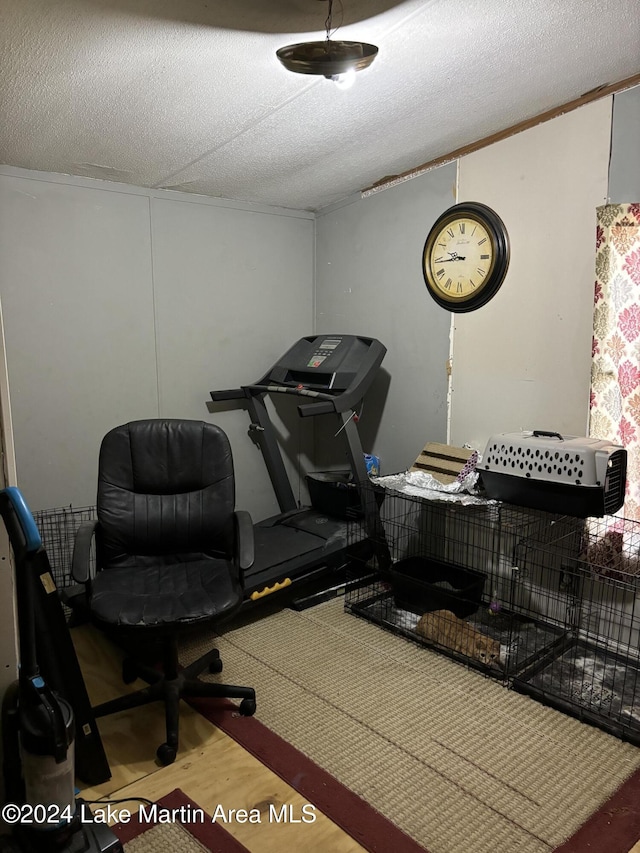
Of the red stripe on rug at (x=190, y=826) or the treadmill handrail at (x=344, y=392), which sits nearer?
the red stripe on rug at (x=190, y=826)

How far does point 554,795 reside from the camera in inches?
67.2

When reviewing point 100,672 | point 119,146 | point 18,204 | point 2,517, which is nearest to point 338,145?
point 119,146

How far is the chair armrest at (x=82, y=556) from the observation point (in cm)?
192

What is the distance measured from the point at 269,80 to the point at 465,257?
4.34 feet

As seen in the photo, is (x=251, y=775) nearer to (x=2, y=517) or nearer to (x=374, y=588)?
(x=2, y=517)

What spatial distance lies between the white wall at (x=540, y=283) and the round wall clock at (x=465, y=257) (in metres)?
0.05

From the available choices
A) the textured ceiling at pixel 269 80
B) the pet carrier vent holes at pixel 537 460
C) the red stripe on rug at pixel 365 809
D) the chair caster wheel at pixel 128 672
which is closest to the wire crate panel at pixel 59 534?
the chair caster wheel at pixel 128 672

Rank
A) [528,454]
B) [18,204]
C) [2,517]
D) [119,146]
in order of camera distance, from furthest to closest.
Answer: [18,204], [119,146], [528,454], [2,517]

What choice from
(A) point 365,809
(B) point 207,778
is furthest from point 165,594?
(A) point 365,809

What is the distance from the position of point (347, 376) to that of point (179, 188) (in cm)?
147

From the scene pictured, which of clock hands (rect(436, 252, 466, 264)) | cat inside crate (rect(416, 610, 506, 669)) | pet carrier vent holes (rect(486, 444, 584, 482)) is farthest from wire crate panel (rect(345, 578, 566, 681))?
clock hands (rect(436, 252, 466, 264))

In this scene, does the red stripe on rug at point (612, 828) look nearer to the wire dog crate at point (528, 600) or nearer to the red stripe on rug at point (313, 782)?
the wire dog crate at point (528, 600)

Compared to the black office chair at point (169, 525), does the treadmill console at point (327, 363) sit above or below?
above

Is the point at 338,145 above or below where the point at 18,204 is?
above
